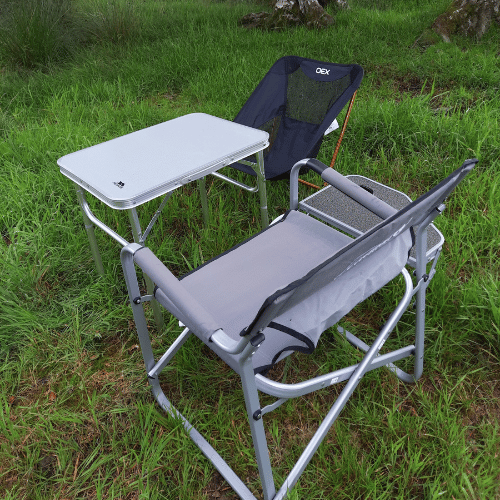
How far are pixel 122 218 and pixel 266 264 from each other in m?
1.30

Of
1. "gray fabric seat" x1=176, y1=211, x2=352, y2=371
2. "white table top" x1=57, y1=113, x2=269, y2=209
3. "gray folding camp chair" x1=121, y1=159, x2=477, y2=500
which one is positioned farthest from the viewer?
"white table top" x1=57, y1=113, x2=269, y2=209

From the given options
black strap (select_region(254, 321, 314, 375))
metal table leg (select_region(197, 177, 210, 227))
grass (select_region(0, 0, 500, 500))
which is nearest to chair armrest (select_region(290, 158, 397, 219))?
black strap (select_region(254, 321, 314, 375))

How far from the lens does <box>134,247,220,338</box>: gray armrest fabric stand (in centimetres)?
108

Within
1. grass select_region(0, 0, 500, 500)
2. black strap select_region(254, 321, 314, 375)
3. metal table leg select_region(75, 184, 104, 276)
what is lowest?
grass select_region(0, 0, 500, 500)

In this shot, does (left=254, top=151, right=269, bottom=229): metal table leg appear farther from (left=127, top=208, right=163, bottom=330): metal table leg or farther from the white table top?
(left=127, top=208, right=163, bottom=330): metal table leg

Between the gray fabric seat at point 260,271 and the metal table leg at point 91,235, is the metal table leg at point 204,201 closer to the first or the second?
the metal table leg at point 91,235

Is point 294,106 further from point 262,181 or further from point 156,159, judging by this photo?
point 156,159

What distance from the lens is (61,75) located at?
4.55 meters

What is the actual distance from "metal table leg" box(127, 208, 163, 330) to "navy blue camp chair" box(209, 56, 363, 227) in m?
0.76

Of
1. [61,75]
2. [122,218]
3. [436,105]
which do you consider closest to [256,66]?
[436,105]

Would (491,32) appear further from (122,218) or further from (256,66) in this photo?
(122,218)

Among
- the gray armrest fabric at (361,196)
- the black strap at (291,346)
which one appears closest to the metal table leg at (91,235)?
the gray armrest fabric at (361,196)

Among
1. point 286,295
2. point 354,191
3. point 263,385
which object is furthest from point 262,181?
point 286,295

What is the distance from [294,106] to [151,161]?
4.00ft
